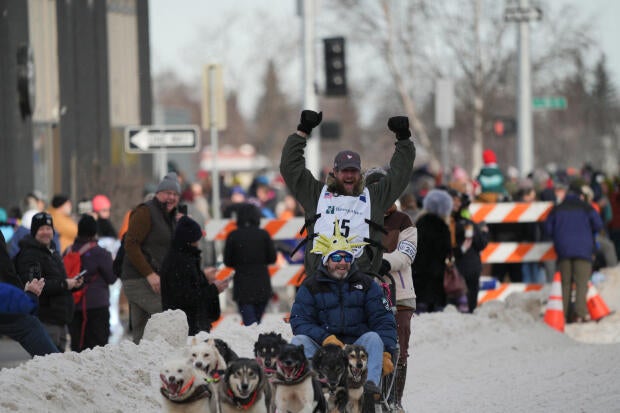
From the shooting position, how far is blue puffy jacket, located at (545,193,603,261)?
20047 millimetres

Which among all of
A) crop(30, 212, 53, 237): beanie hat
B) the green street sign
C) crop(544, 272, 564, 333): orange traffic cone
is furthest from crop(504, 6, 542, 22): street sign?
crop(30, 212, 53, 237): beanie hat

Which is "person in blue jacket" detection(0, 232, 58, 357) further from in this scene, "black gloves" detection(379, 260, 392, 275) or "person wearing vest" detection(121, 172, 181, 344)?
"black gloves" detection(379, 260, 392, 275)

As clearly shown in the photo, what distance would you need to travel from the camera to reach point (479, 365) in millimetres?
15531

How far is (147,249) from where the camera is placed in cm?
1394

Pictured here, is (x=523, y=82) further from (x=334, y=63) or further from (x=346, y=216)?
(x=346, y=216)

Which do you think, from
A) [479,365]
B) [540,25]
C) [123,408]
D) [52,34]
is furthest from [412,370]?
[540,25]

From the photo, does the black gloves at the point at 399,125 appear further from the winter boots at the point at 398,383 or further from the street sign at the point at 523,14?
the street sign at the point at 523,14

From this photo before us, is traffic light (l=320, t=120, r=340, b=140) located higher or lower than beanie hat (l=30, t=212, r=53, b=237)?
higher

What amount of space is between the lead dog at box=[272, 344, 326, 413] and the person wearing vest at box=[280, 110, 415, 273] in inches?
50.5

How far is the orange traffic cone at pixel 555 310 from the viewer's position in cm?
1959

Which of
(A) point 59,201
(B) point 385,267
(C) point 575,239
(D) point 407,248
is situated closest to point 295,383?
(B) point 385,267

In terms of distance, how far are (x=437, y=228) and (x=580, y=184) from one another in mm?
5469

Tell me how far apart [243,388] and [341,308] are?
125cm

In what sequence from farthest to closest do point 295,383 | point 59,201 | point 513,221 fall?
point 513,221, point 59,201, point 295,383
